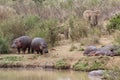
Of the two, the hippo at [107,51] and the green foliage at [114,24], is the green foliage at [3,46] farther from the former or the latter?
the green foliage at [114,24]

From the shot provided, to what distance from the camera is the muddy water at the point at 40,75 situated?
16.5 m

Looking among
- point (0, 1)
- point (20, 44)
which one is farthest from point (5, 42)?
point (0, 1)

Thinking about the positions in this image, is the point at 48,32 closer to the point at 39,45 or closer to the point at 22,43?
the point at 22,43

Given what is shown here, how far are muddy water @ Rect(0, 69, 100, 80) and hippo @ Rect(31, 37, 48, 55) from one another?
8.61 feet

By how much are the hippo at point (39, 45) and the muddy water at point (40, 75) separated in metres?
2.63

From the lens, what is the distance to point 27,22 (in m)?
26.1

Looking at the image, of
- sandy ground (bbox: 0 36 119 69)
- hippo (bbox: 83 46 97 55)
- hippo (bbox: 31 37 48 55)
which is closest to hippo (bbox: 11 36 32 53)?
hippo (bbox: 31 37 48 55)

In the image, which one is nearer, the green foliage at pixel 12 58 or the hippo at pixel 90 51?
the hippo at pixel 90 51

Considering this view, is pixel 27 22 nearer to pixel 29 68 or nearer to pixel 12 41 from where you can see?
pixel 12 41

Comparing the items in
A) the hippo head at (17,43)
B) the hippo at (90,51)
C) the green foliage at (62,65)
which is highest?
the hippo head at (17,43)

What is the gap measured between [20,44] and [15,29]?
98.5 inches

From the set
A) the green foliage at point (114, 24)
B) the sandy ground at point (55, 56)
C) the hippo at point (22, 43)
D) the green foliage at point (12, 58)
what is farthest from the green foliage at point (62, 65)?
the green foliage at point (114, 24)

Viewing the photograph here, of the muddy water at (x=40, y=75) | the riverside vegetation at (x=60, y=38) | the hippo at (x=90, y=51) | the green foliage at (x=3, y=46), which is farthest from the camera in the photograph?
the green foliage at (x=3, y=46)

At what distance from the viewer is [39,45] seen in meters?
21.4
